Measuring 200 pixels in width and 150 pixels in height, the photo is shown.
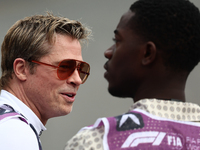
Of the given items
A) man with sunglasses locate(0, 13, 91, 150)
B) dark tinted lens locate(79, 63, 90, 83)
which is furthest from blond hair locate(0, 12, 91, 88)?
dark tinted lens locate(79, 63, 90, 83)

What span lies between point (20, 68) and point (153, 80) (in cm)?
135

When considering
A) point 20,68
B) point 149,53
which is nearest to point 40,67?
point 20,68

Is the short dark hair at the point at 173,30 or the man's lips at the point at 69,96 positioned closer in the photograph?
the short dark hair at the point at 173,30

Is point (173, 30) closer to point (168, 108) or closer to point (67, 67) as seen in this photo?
point (168, 108)

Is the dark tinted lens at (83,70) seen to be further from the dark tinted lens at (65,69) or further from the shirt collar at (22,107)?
the shirt collar at (22,107)

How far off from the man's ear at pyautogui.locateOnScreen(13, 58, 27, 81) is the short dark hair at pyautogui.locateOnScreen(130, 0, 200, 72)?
1.26 m

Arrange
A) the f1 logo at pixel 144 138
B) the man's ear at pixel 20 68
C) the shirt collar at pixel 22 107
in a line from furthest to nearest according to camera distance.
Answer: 1. the man's ear at pixel 20 68
2. the shirt collar at pixel 22 107
3. the f1 logo at pixel 144 138

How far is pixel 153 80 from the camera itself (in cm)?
108

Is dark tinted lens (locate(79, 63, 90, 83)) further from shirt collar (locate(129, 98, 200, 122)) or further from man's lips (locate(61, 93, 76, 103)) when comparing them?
shirt collar (locate(129, 98, 200, 122))

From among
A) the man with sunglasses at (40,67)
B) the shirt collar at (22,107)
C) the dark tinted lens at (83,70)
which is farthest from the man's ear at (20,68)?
the dark tinted lens at (83,70)

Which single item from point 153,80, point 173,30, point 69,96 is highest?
point 173,30

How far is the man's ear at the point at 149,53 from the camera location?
1.06m

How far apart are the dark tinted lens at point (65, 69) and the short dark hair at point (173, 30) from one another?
1174 millimetres

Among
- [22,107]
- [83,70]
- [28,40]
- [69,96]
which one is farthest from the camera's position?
[83,70]
